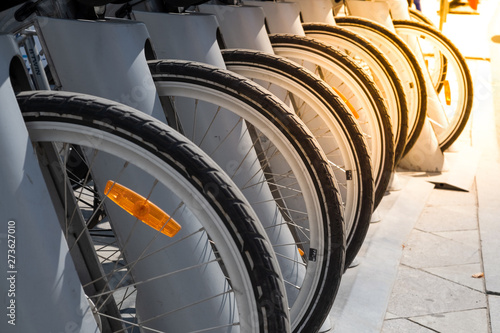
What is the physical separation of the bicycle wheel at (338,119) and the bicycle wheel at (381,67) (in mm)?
1293

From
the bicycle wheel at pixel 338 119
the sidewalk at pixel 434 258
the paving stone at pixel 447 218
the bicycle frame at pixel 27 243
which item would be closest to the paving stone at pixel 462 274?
the sidewalk at pixel 434 258

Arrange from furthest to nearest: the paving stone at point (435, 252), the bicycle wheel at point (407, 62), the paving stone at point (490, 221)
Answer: the bicycle wheel at point (407, 62) < the paving stone at point (435, 252) < the paving stone at point (490, 221)

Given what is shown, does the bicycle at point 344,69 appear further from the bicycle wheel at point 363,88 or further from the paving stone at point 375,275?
the paving stone at point 375,275

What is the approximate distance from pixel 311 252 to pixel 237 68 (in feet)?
2.83

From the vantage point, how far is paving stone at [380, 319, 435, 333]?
302 centimetres

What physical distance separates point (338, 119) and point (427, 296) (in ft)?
3.21

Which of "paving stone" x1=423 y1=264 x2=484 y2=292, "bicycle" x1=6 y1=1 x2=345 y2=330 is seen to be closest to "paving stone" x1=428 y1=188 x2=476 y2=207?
"paving stone" x1=423 y1=264 x2=484 y2=292

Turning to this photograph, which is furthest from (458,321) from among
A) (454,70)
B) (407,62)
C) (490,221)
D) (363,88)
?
(454,70)

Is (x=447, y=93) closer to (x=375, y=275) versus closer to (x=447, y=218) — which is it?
(x=447, y=218)

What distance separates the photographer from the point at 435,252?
3.98 metres

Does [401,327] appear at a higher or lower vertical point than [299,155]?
lower

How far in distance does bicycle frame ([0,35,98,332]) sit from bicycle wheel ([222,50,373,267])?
4.34 feet

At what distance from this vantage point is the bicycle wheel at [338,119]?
2855 millimetres

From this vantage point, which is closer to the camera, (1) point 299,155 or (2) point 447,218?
(1) point 299,155
